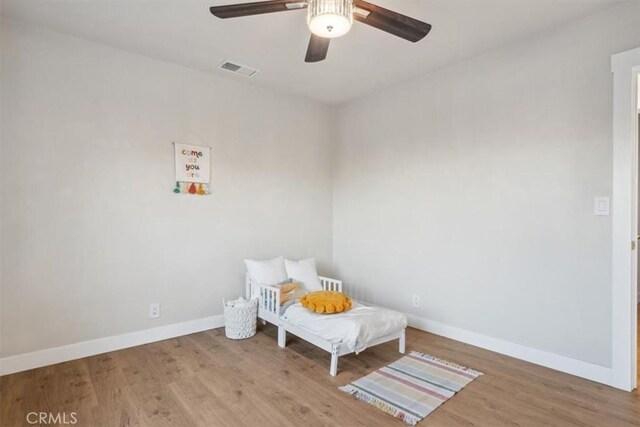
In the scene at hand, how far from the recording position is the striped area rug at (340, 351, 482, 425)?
2.20 meters

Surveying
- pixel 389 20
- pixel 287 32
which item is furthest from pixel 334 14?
pixel 287 32

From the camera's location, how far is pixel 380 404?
224 centimetres

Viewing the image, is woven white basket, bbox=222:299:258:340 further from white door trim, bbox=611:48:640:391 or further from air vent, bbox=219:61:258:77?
white door trim, bbox=611:48:640:391

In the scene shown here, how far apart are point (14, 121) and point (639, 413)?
4740mm

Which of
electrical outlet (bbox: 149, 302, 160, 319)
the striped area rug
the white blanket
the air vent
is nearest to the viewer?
the striped area rug

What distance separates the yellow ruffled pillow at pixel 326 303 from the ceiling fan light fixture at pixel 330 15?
2.01m

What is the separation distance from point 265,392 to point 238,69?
294cm

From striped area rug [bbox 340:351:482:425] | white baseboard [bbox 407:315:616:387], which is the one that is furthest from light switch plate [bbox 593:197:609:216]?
striped area rug [bbox 340:351:482:425]

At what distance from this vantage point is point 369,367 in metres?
2.76

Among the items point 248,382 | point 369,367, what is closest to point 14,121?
point 248,382

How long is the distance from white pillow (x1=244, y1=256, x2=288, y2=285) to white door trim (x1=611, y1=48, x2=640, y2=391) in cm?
281

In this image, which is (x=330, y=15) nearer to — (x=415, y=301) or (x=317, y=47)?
(x=317, y=47)

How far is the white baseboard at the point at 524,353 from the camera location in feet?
8.28

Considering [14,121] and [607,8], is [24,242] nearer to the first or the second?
[14,121]
